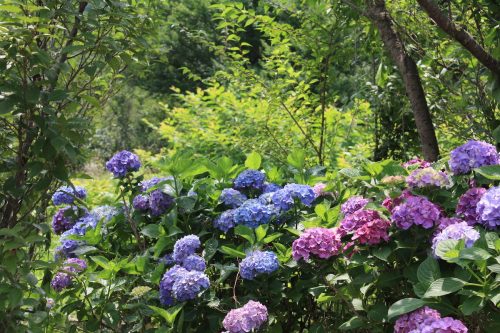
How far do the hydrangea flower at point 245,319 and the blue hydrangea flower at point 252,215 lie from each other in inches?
16.5

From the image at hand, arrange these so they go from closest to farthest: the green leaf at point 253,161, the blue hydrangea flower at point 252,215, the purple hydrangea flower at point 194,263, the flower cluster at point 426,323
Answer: the flower cluster at point 426,323 → the purple hydrangea flower at point 194,263 → the blue hydrangea flower at point 252,215 → the green leaf at point 253,161

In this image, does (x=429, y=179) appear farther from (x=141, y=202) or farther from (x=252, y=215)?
(x=141, y=202)

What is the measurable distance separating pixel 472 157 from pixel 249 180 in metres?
0.93

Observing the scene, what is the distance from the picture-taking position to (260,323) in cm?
→ 192

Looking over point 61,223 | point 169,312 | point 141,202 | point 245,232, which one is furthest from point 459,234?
point 61,223

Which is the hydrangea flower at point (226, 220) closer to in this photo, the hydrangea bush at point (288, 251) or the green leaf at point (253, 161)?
the hydrangea bush at point (288, 251)

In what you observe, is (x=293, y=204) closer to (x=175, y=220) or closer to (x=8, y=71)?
(x=175, y=220)

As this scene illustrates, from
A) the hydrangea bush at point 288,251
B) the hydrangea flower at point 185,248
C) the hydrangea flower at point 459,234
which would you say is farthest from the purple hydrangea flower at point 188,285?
the hydrangea flower at point 459,234

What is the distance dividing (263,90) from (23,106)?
114 inches

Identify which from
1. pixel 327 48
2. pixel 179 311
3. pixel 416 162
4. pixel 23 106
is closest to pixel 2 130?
pixel 23 106

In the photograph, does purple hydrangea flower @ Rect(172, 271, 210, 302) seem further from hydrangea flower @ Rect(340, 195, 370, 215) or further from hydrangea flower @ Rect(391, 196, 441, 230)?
hydrangea flower @ Rect(391, 196, 441, 230)

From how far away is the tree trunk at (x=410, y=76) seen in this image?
2750 millimetres

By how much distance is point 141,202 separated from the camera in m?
2.56

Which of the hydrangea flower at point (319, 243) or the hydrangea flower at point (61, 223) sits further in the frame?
→ the hydrangea flower at point (61, 223)
